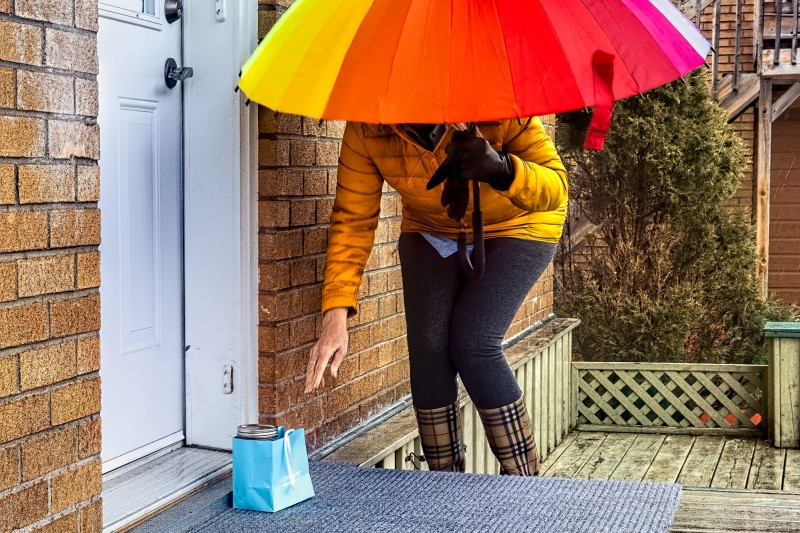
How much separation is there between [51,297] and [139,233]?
0.76 meters

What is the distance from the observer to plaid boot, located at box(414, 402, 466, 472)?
3236 millimetres

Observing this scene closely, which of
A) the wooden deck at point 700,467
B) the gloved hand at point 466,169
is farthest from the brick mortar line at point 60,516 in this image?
the wooden deck at point 700,467

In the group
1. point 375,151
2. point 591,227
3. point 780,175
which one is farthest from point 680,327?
point 375,151

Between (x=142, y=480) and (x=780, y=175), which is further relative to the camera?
(x=780, y=175)

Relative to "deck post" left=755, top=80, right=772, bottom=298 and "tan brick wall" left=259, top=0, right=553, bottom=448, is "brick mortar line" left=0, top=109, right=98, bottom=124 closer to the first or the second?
"tan brick wall" left=259, top=0, right=553, bottom=448

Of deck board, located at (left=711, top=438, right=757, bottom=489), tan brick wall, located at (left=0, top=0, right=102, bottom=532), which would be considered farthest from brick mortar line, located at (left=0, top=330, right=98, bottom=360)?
deck board, located at (left=711, top=438, right=757, bottom=489)

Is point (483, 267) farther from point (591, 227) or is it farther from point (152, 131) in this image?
point (591, 227)

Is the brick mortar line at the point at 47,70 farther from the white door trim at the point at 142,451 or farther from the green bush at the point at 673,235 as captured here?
the green bush at the point at 673,235

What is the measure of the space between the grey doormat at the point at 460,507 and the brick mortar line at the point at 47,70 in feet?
3.51

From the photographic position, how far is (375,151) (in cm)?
304

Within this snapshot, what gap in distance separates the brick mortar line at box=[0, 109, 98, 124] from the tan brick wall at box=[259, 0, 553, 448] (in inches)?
34.1

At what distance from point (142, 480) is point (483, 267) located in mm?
1065

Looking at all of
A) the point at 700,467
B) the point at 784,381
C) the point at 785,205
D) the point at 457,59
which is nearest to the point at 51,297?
the point at 457,59

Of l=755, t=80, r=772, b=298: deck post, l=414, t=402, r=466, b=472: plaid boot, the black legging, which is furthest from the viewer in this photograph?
l=755, t=80, r=772, b=298: deck post
